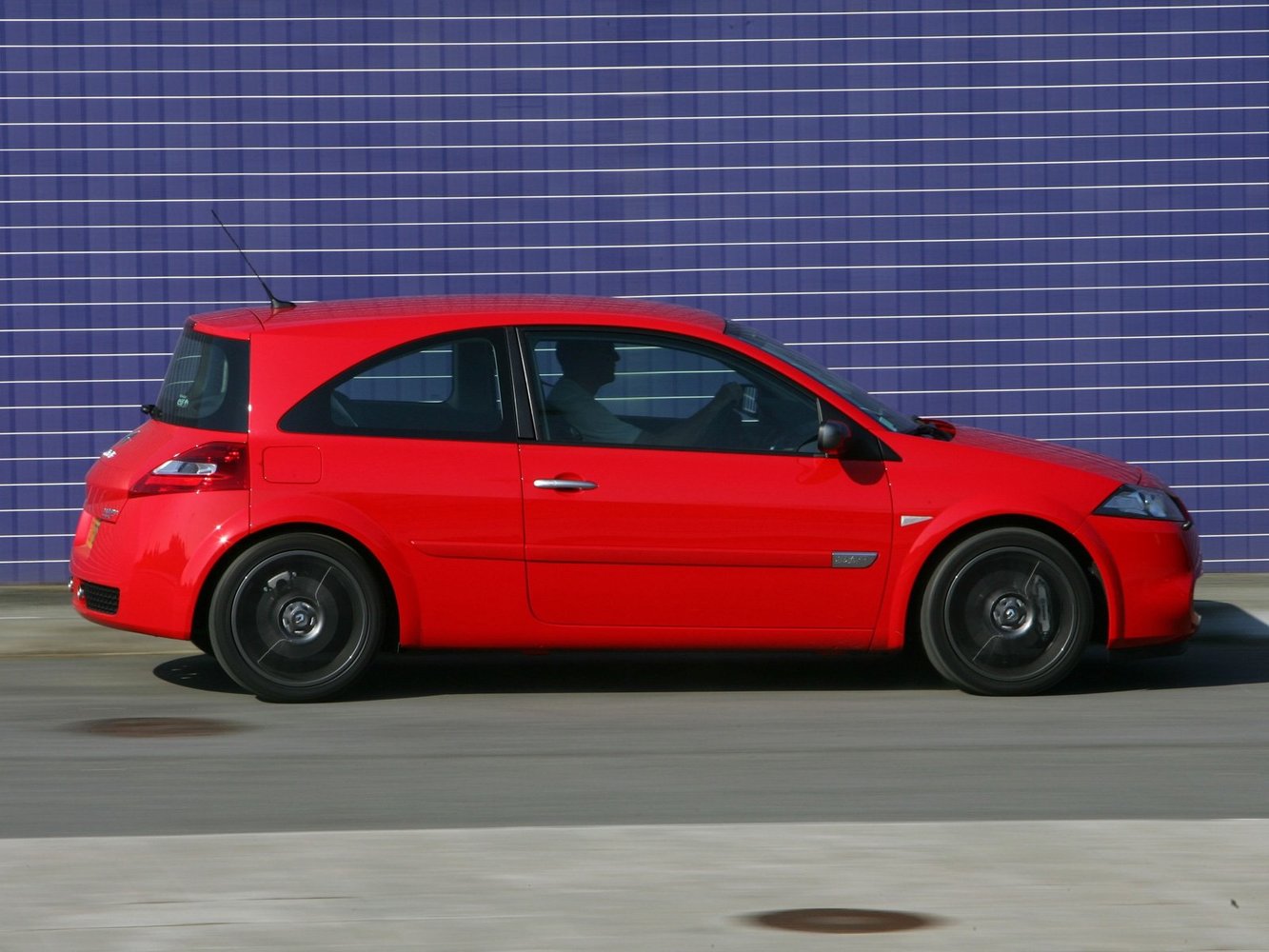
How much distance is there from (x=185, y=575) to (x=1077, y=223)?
6118mm

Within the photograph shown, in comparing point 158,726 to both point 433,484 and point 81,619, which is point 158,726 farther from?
point 81,619

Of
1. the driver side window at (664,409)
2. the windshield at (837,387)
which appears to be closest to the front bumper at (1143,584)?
the windshield at (837,387)

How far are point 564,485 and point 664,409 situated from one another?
60cm

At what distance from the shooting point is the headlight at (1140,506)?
7621 millimetres

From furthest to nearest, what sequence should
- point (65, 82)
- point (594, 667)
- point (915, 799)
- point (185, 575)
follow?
1. point (65, 82)
2. point (594, 667)
3. point (185, 575)
4. point (915, 799)

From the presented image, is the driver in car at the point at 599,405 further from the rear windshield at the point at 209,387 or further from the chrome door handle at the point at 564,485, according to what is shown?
the rear windshield at the point at 209,387

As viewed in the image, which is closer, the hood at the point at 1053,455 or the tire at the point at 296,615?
the tire at the point at 296,615

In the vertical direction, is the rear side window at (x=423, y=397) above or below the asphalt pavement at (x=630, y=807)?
above

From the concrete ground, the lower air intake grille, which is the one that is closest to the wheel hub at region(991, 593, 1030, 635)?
the concrete ground

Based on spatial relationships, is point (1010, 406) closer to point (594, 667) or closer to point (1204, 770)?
point (594, 667)

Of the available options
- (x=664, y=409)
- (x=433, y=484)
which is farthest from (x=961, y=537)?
(x=433, y=484)

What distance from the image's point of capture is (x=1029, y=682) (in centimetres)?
762

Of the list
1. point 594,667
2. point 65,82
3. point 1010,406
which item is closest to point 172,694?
point 594,667

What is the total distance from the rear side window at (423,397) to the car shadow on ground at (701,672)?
980mm
